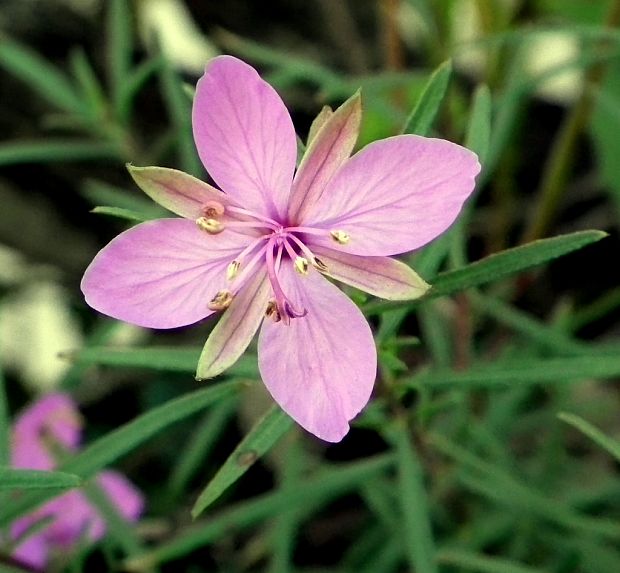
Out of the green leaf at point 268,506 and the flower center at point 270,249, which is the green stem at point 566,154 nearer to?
the green leaf at point 268,506

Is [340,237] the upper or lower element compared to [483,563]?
upper

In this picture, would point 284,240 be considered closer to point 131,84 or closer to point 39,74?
point 131,84

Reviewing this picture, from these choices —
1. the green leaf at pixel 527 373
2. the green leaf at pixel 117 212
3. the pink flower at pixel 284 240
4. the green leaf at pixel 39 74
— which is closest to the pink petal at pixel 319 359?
the pink flower at pixel 284 240

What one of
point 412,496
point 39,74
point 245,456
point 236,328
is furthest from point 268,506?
point 39,74

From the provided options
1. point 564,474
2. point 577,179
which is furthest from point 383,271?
point 577,179

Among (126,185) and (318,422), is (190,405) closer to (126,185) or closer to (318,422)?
(318,422)

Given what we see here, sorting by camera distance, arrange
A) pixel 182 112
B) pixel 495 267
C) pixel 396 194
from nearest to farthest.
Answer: pixel 396 194 → pixel 495 267 → pixel 182 112
